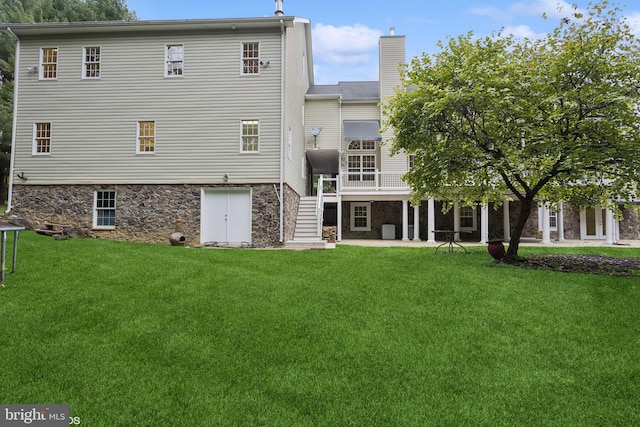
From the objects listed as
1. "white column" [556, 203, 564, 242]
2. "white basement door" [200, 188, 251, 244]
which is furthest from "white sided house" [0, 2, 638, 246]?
"white column" [556, 203, 564, 242]

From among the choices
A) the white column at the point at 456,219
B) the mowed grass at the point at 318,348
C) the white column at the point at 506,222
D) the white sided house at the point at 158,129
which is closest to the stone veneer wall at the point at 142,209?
the white sided house at the point at 158,129

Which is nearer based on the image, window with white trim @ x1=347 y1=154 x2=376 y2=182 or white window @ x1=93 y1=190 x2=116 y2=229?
white window @ x1=93 y1=190 x2=116 y2=229

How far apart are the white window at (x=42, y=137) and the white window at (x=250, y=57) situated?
820 centimetres

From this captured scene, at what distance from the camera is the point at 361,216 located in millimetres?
20688

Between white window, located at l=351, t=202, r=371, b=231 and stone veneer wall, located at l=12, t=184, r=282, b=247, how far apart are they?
805cm

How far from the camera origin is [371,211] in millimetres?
20562

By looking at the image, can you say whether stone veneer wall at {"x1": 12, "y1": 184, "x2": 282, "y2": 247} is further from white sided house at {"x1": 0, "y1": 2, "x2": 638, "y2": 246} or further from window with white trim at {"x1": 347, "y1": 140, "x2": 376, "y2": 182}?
window with white trim at {"x1": 347, "y1": 140, "x2": 376, "y2": 182}

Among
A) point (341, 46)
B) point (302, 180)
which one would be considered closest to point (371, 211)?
point (302, 180)

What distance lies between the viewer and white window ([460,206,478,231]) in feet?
65.2

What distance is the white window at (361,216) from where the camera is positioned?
20.6 m

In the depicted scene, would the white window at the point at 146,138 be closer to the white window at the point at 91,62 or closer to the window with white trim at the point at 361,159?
the white window at the point at 91,62

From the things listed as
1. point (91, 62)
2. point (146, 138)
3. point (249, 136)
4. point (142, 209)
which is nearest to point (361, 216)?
point (249, 136)

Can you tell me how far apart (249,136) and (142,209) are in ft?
16.4

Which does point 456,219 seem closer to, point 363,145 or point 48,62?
point 363,145
